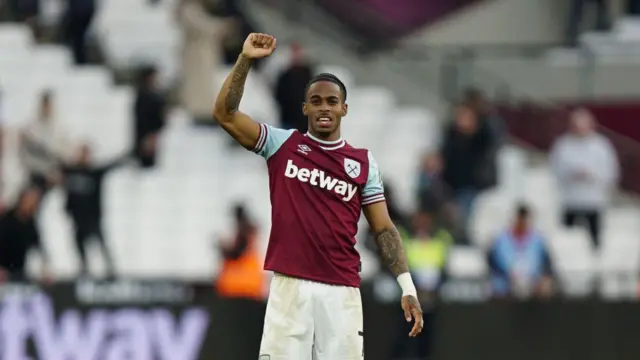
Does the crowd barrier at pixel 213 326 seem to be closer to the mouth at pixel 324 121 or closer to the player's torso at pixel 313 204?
the player's torso at pixel 313 204

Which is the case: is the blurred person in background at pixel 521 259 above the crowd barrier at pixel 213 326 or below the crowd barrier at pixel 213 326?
above

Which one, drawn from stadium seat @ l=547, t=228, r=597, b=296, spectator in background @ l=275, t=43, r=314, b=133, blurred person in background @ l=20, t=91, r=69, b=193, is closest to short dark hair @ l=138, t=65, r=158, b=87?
blurred person in background @ l=20, t=91, r=69, b=193

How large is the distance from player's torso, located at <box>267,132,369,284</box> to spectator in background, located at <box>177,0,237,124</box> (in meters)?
11.3

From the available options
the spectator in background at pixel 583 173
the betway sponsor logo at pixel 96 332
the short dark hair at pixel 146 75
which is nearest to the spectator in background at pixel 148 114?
the short dark hair at pixel 146 75

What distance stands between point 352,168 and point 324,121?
0.31 meters

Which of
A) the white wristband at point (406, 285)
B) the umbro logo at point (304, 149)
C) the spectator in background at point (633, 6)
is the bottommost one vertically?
the white wristband at point (406, 285)

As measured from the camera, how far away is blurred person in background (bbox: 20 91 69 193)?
19031mm

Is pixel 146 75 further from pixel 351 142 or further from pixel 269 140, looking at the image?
pixel 269 140

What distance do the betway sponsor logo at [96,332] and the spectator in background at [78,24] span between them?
24.1 feet

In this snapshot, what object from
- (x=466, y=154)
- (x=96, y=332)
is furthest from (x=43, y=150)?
(x=466, y=154)

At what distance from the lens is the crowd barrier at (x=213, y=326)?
1545 cm

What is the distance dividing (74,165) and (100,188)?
14.8 inches

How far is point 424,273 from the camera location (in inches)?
623

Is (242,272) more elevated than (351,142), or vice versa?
(351,142)
